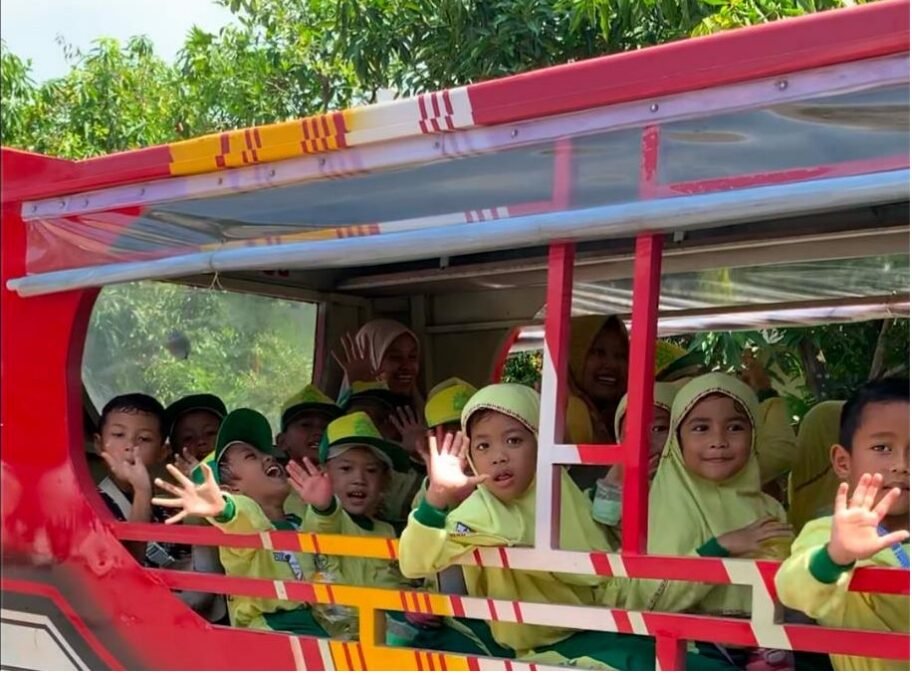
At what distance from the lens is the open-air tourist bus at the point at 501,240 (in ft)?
6.82

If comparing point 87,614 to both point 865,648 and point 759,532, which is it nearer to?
point 759,532

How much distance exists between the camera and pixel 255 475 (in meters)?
3.50

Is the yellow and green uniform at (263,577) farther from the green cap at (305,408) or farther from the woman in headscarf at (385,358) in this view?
the woman in headscarf at (385,358)

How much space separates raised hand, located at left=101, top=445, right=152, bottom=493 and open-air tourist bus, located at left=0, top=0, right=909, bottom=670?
125 mm

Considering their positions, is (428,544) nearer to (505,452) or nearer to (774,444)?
(505,452)

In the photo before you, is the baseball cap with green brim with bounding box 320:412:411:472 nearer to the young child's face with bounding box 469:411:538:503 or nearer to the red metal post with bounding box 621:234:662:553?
the young child's face with bounding box 469:411:538:503

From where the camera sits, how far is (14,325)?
339cm

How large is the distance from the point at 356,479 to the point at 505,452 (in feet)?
2.77

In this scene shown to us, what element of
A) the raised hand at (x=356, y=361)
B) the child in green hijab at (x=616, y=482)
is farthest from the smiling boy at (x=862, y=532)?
the raised hand at (x=356, y=361)

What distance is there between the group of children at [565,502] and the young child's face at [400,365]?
24.2 inches

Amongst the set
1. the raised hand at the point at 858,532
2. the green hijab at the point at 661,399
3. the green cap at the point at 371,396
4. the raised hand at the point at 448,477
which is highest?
the green cap at the point at 371,396

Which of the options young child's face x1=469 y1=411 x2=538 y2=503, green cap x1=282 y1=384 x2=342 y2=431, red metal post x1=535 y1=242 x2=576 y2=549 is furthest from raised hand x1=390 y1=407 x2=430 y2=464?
red metal post x1=535 y1=242 x2=576 y2=549

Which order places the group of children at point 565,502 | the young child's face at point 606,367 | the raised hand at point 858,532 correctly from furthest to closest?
the young child's face at point 606,367 → the group of children at point 565,502 → the raised hand at point 858,532

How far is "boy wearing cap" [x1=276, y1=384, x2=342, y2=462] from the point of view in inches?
161
